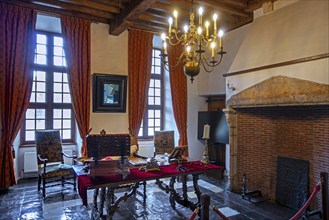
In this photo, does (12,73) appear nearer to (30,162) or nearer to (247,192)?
(30,162)

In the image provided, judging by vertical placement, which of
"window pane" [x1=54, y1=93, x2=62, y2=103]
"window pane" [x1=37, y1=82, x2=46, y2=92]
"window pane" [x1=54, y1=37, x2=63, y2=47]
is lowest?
"window pane" [x1=54, y1=93, x2=62, y2=103]

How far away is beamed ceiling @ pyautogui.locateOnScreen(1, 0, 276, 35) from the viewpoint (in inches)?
186

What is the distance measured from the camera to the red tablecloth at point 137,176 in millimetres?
2699

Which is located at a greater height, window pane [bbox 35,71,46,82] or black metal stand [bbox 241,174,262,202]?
window pane [bbox 35,71,46,82]

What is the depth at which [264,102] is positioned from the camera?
4082 mm

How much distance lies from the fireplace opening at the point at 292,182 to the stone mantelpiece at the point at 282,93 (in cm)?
114

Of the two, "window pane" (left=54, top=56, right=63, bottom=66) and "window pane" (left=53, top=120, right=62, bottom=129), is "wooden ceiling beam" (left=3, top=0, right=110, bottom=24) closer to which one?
"window pane" (left=54, top=56, right=63, bottom=66)

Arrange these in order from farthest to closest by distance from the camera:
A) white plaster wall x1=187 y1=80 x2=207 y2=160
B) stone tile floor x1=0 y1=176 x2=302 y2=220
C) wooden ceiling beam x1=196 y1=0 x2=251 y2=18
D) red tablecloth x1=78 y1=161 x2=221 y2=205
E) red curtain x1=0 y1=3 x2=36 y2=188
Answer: white plaster wall x1=187 y1=80 x2=207 y2=160
wooden ceiling beam x1=196 y1=0 x2=251 y2=18
red curtain x1=0 y1=3 x2=36 y2=188
stone tile floor x1=0 y1=176 x2=302 y2=220
red tablecloth x1=78 y1=161 x2=221 y2=205

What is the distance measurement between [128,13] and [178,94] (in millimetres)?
2565

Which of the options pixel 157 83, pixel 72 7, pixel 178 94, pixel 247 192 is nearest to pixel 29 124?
pixel 72 7

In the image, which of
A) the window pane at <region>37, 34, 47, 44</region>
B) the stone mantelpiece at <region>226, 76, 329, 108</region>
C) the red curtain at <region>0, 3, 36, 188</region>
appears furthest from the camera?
the window pane at <region>37, 34, 47, 44</region>

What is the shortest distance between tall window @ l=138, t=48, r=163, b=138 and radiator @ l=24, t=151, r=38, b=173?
8.56 ft

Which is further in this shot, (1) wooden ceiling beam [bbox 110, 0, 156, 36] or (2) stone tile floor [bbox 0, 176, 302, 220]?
(1) wooden ceiling beam [bbox 110, 0, 156, 36]

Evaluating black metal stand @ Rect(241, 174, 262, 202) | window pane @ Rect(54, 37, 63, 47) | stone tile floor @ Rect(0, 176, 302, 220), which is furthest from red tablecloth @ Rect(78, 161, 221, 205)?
window pane @ Rect(54, 37, 63, 47)
